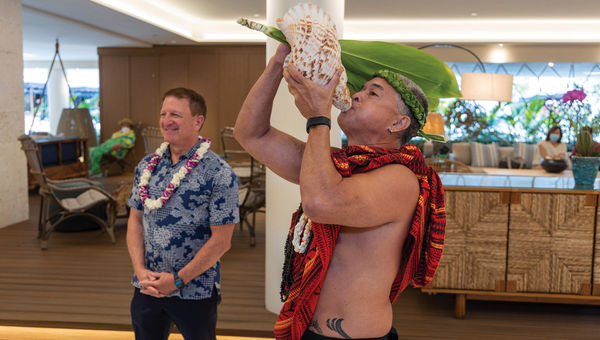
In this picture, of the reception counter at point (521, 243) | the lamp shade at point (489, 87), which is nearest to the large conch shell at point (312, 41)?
the reception counter at point (521, 243)

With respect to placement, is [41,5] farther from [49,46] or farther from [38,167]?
[49,46]

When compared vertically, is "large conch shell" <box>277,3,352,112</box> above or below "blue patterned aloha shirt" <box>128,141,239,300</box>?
above

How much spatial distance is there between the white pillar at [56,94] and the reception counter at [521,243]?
15.6m

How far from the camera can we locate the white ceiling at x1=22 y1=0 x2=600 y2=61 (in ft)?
27.4

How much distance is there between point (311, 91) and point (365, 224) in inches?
11.8

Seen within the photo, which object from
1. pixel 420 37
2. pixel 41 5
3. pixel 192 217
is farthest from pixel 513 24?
pixel 192 217

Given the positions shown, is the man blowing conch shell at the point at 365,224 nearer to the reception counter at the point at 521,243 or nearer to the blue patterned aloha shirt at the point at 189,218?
the blue patterned aloha shirt at the point at 189,218

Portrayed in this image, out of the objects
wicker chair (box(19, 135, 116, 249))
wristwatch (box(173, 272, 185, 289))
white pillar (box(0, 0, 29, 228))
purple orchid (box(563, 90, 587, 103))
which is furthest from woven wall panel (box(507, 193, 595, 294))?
white pillar (box(0, 0, 29, 228))

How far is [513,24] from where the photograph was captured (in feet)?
35.0

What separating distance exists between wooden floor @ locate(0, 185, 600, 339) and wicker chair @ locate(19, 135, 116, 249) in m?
0.47

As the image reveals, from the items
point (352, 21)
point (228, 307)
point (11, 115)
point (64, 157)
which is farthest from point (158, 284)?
point (352, 21)

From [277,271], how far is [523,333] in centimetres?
170

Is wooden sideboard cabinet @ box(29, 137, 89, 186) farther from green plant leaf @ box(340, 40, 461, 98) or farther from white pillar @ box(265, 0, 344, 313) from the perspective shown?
green plant leaf @ box(340, 40, 461, 98)

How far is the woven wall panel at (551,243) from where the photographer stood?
3770mm
